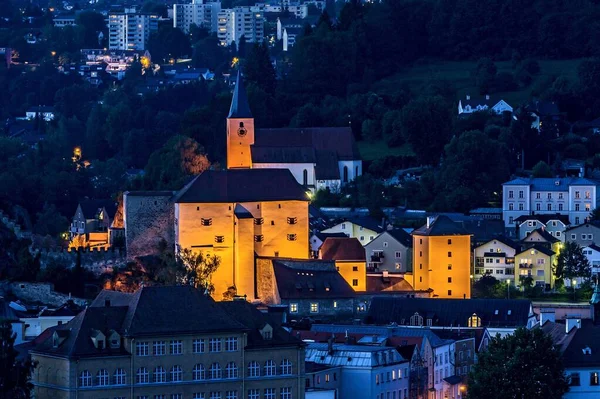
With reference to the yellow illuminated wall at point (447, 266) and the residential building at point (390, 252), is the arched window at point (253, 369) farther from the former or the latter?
the residential building at point (390, 252)

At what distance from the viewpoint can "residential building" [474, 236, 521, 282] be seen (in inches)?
4409

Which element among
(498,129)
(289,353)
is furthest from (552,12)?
(289,353)

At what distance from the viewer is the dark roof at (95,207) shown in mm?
119125

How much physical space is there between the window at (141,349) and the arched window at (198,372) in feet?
5.82

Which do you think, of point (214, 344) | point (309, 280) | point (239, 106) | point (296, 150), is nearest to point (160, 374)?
point (214, 344)

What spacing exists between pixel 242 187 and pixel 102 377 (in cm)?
3165

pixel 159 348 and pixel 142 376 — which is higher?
pixel 159 348

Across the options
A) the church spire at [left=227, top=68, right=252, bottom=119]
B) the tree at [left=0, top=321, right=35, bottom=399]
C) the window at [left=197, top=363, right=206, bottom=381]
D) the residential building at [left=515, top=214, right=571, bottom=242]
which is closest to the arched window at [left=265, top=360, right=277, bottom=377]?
the window at [left=197, top=363, right=206, bottom=381]

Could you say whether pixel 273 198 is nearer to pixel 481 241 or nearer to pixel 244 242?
pixel 244 242

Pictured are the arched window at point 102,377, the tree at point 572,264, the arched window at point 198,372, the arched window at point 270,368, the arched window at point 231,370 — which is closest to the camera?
the arched window at point 102,377

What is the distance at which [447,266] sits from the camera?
10425cm

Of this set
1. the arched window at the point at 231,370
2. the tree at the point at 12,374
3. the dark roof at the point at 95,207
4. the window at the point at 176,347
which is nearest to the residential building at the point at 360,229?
the dark roof at the point at 95,207

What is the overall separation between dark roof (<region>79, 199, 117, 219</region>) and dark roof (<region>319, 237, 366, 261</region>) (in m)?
16.8

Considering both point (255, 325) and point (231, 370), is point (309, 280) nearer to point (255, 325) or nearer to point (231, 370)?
point (255, 325)
